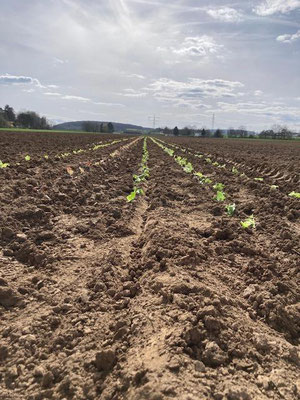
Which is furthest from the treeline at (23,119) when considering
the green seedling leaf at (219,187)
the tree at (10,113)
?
the green seedling leaf at (219,187)

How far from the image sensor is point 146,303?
333 centimetres

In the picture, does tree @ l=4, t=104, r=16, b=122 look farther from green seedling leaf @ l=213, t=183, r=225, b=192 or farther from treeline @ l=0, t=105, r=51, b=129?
green seedling leaf @ l=213, t=183, r=225, b=192

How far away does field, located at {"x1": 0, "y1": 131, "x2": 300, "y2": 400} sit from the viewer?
2.40 metres

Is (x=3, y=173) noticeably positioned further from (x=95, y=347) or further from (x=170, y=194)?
(x=95, y=347)

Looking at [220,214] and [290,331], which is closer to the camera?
[290,331]

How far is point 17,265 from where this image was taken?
4246 mm

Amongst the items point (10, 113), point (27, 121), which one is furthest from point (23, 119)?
point (10, 113)

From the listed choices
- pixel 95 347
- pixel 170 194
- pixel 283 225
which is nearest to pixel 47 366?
pixel 95 347

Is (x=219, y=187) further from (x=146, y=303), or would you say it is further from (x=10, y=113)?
(x=10, y=113)

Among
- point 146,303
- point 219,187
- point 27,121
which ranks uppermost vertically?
point 27,121

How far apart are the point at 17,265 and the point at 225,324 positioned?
107 inches

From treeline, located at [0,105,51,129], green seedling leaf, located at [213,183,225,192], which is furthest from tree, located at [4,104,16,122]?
green seedling leaf, located at [213,183,225,192]

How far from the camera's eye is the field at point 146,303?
7.87 ft

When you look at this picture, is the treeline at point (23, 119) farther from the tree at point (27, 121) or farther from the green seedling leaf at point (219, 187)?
the green seedling leaf at point (219, 187)
